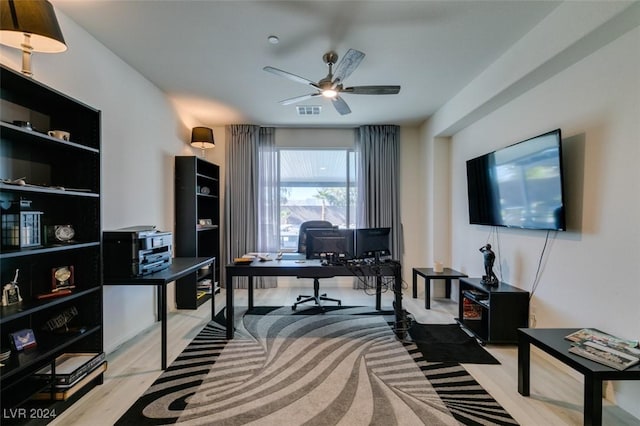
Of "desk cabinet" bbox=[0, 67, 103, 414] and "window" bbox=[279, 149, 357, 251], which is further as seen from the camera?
"window" bbox=[279, 149, 357, 251]

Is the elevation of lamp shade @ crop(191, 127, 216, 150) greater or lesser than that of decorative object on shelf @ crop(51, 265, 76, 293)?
greater

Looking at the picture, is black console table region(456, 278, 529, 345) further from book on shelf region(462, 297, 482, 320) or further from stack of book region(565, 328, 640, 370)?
stack of book region(565, 328, 640, 370)

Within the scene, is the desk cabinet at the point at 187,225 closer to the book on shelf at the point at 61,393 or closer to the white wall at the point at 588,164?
the book on shelf at the point at 61,393

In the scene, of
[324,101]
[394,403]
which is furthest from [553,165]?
[324,101]

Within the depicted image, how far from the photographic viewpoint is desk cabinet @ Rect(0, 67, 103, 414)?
5.43 ft

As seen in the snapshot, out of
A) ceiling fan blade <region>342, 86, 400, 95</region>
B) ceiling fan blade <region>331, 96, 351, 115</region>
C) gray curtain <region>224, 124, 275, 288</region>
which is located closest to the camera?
ceiling fan blade <region>342, 86, 400, 95</region>

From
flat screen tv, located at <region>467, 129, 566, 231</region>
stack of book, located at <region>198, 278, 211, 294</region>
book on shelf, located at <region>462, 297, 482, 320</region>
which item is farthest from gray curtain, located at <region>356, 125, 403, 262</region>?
stack of book, located at <region>198, 278, 211, 294</region>

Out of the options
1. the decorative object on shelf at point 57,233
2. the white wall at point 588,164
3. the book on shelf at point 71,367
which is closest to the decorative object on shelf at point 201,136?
the decorative object on shelf at point 57,233

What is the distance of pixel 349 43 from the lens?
2514 mm

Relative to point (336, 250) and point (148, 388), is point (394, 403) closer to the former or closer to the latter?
point (336, 250)

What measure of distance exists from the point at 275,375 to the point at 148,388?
91 cm

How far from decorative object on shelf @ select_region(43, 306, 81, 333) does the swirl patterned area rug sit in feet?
2.41

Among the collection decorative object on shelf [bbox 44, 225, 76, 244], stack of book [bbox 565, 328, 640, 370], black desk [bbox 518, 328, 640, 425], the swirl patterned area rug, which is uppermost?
decorative object on shelf [bbox 44, 225, 76, 244]

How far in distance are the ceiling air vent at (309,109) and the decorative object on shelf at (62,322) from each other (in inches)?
128
